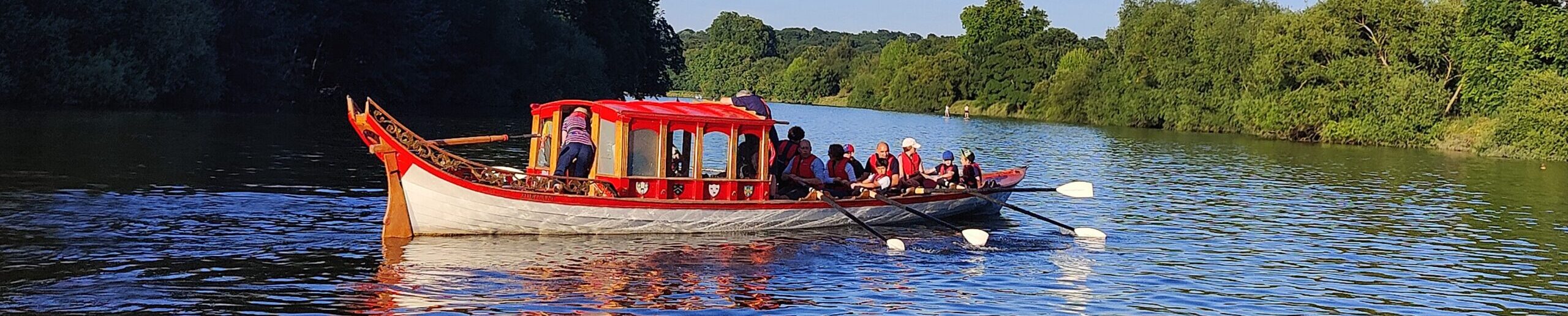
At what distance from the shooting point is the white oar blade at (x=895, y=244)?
19594 mm

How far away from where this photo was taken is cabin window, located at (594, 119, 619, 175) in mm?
19719

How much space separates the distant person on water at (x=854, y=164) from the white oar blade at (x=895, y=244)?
126 inches

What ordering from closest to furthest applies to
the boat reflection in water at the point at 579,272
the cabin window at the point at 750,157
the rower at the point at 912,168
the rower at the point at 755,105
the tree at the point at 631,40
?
the boat reflection in water at the point at 579,272, the cabin window at the point at 750,157, the rower at the point at 755,105, the rower at the point at 912,168, the tree at the point at 631,40

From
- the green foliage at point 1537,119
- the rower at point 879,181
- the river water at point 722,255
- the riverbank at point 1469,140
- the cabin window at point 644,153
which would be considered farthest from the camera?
the riverbank at point 1469,140

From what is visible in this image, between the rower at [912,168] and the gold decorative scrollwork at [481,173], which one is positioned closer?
the gold decorative scrollwork at [481,173]

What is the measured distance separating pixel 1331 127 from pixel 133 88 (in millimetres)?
46600

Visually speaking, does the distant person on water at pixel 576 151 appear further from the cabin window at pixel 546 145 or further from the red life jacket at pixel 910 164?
the red life jacket at pixel 910 164

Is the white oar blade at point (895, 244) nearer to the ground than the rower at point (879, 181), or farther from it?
nearer to the ground

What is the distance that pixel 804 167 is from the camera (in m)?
22.2

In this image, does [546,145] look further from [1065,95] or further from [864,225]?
[1065,95]

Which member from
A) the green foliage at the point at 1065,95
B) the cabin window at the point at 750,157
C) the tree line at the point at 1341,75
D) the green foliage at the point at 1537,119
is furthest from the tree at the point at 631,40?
the cabin window at the point at 750,157

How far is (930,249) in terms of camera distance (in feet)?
66.5

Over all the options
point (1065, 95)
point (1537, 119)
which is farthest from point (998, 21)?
point (1537, 119)

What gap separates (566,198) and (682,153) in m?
2.09
